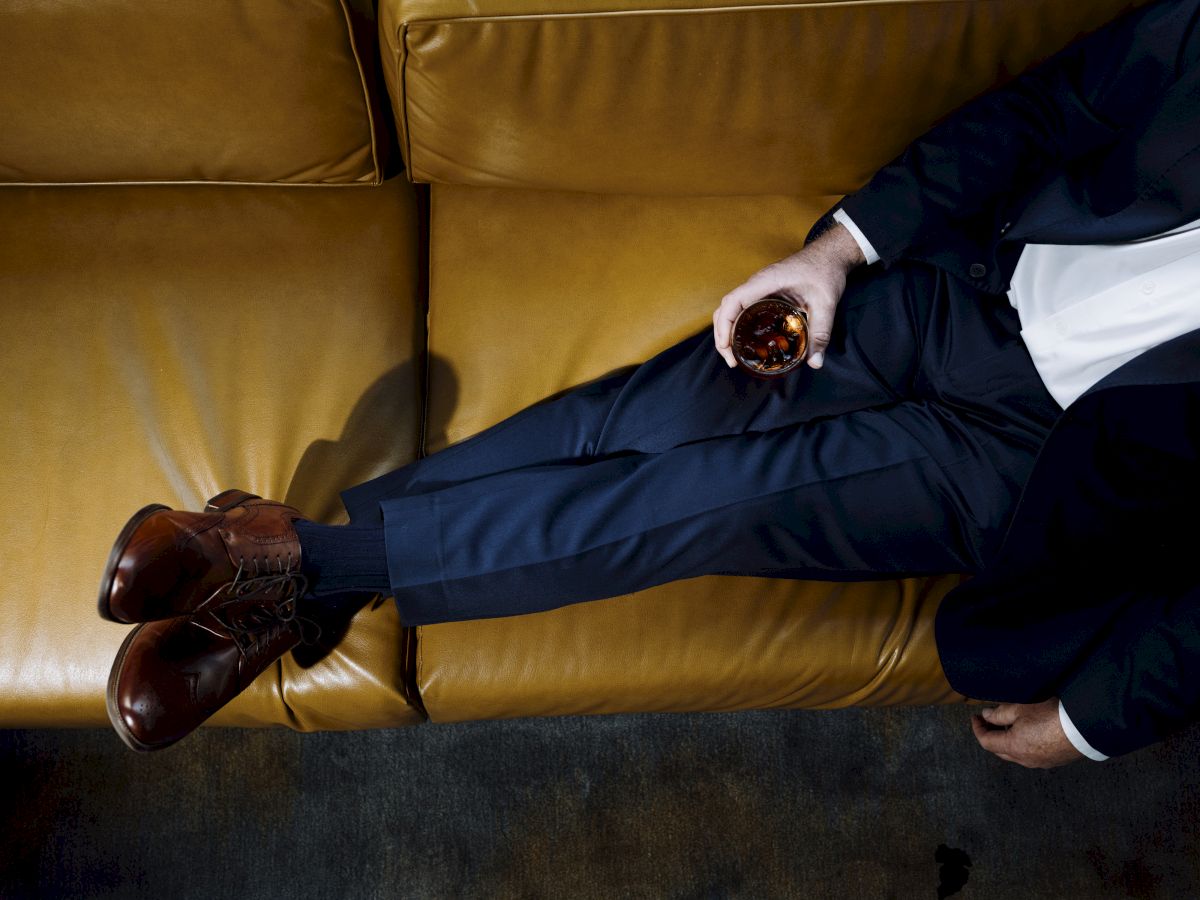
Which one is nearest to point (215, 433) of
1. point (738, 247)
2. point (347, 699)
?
point (347, 699)

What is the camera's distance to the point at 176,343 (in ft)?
3.90

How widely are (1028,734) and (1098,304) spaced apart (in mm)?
529

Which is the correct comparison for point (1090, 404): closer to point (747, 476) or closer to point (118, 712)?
point (747, 476)

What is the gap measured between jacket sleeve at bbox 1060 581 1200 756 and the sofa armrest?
2.21ft

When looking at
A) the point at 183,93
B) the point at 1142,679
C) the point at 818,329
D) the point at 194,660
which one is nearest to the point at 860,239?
the point at 818,329

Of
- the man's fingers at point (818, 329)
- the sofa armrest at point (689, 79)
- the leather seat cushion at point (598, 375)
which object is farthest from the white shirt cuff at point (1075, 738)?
the sofa armrest at point (689, 79)

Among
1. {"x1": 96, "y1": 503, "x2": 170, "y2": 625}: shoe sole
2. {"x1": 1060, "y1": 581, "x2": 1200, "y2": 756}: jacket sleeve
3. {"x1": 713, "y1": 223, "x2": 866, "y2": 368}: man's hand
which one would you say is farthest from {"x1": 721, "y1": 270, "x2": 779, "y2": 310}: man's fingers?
{"x1": 96, "y1": 503, "x2": 170, "y2": 625}: shoe sole

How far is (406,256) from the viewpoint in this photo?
1266mm

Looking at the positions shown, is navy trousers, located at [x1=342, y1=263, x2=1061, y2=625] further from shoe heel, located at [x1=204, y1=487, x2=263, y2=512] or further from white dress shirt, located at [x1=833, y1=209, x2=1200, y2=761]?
shoe heel, located at [x1=204, y1=487, x2=263, y2=512]

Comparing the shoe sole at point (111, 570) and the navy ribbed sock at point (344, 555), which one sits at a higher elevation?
the shoe sole at point (111, 570)

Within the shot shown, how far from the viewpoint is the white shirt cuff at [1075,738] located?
39.8 inches

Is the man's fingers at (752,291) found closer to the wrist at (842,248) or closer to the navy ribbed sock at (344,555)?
the wrist at (842,248)

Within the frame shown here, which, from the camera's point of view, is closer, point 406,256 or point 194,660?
point 194,660

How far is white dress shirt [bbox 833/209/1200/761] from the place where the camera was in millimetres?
943
